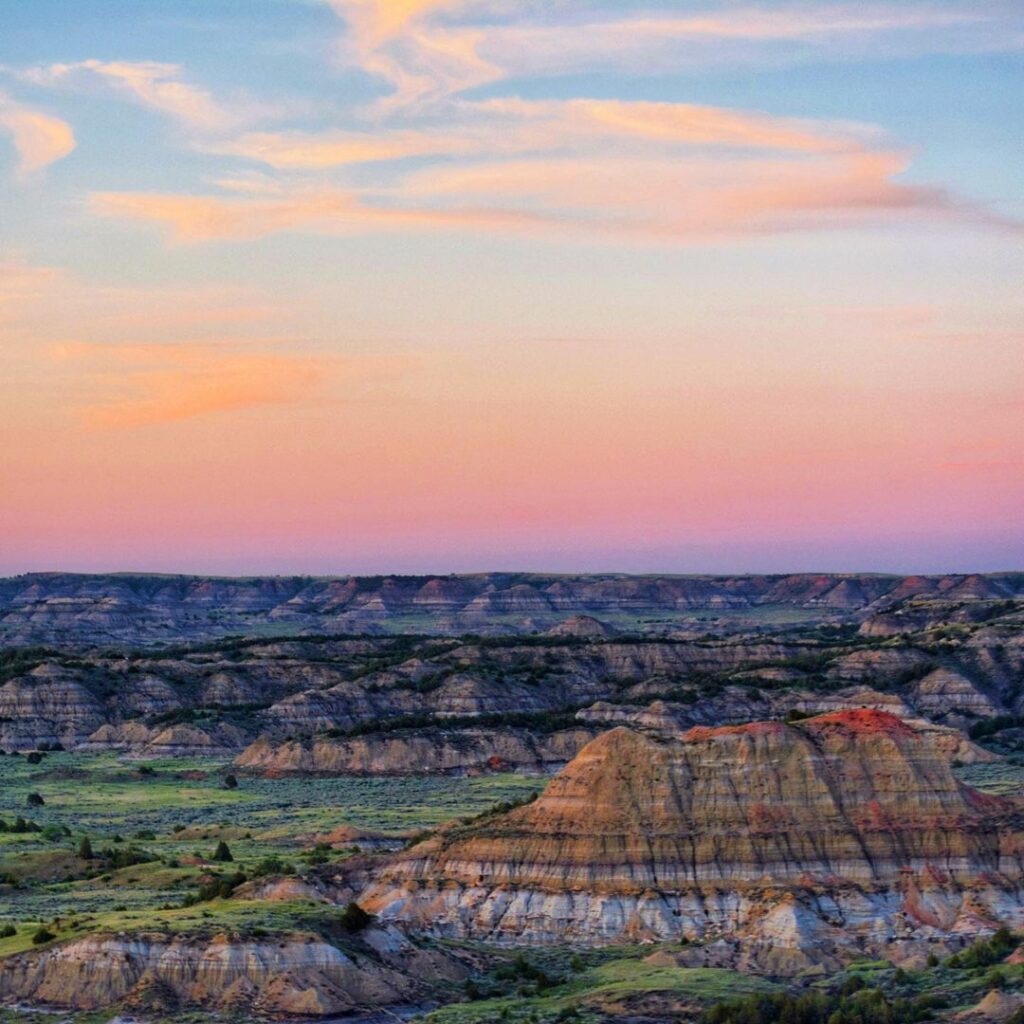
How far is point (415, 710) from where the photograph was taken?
198875 mm

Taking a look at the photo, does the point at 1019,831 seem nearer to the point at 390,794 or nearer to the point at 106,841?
the point at 106,841

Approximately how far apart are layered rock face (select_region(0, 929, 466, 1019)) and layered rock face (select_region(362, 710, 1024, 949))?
1072 cm

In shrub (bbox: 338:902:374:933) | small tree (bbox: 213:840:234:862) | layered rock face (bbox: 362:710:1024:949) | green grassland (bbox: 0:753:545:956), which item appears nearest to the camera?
shrub (bbox: 338:902:374:933)

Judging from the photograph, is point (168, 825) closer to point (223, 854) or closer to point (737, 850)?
point (223, 854)

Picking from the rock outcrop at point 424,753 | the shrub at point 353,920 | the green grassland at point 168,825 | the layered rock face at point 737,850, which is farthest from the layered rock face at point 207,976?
the rock outcrop at point 424,753

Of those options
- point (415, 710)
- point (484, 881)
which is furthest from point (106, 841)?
point (415, 710)

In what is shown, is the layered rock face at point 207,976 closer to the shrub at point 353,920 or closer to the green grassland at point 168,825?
the shrub at point 353,920

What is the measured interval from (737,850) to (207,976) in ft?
74.3

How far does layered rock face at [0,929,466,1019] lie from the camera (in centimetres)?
6875

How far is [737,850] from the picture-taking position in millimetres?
83125

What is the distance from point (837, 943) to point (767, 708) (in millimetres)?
109984

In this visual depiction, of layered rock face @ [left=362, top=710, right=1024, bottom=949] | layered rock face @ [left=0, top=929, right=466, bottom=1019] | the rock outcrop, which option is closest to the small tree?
layered rock face @ [left=362, top=710, right=1024, bottom=949]

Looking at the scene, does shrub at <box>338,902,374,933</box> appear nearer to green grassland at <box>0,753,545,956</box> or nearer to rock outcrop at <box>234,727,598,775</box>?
green grassland at <box>0,753,545,956</box>

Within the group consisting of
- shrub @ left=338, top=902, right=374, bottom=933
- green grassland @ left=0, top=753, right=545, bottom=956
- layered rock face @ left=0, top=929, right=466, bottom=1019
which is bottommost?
green grassland @ left=0, top=753, right=545, bottom=956
